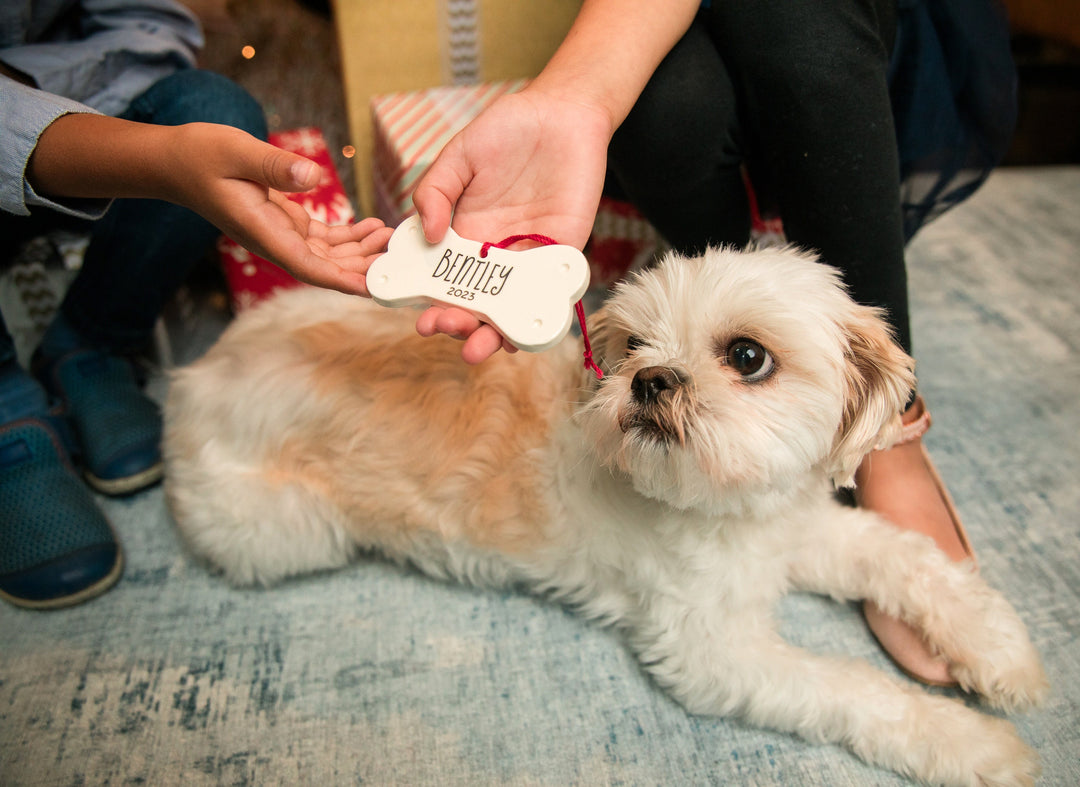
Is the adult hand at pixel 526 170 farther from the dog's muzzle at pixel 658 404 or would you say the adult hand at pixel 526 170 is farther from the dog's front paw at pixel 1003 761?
the dog's front paw at pixel 1003 761

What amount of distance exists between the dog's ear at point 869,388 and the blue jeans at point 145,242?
122 centimetres

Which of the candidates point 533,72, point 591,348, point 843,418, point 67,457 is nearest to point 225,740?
point 67,457

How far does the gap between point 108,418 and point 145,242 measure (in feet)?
1.19

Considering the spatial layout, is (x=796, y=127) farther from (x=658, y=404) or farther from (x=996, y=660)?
(x=996, y=660)

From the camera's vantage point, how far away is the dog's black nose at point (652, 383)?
82 centimetres

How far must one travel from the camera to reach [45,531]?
1.18 m

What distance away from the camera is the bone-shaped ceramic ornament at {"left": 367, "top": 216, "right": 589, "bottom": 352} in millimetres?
769

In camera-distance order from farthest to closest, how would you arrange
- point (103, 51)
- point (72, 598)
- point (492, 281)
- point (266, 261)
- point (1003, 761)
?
point (266, 261)
point (103, 51)
point (72, 598)
point (1003, 761)
point (492, 281)

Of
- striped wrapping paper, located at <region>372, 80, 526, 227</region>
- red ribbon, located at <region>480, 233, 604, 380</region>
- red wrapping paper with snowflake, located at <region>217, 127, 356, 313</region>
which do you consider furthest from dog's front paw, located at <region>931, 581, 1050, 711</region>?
red wrapping paper with snowflake, located at <region>217, 127, 356, 313</region>

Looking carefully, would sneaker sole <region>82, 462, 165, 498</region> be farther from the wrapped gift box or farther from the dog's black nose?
the dog's black nose

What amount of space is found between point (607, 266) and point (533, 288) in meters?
1.13

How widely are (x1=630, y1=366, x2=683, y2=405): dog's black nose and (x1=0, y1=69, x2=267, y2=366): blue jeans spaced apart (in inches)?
40.5

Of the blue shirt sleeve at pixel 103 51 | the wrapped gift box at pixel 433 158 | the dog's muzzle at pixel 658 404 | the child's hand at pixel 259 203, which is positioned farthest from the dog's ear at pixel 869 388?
the blue shirt sleeve at pixel 103 51

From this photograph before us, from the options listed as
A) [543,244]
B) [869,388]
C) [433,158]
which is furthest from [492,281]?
[433,158]
